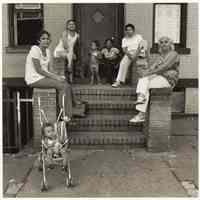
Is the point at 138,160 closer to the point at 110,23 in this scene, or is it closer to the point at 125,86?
the point at 125,86

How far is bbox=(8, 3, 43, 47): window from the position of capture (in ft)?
32.5

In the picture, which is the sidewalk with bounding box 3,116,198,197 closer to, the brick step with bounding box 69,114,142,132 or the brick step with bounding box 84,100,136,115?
the brick step with bounding box 69,114,142,132

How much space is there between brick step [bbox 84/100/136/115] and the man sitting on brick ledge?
79cm

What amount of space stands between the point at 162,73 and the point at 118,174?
2.15 m

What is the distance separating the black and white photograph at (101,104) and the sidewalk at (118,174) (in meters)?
0.01

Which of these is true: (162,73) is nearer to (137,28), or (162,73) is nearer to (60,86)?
(60,86)

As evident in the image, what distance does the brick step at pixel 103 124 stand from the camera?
7.53 meters

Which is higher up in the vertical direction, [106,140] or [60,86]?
[60,86]

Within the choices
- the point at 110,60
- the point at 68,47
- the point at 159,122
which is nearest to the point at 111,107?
the point at 159,122

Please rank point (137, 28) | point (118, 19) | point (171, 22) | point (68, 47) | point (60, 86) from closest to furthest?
1. point (60, 86)
2. point (68, 47)
3. point (137, 28)
4. point (171, 22)
5. point (118, 19)

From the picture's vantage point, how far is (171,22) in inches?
386

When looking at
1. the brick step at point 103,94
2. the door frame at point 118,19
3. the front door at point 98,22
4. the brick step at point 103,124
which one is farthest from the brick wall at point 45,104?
the door frame at point 118,19

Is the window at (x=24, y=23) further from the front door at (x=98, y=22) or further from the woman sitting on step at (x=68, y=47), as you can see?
the woman sitting on step at (x=68, y=47)

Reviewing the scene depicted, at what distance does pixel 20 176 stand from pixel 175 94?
565 cm
